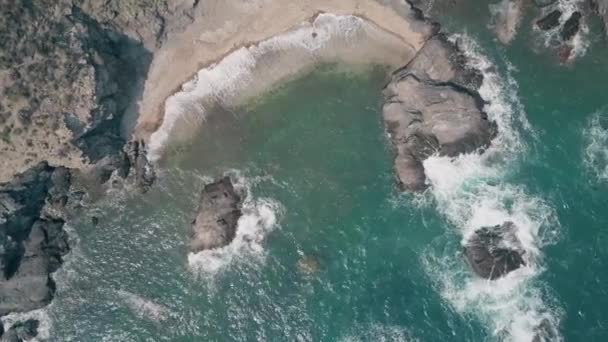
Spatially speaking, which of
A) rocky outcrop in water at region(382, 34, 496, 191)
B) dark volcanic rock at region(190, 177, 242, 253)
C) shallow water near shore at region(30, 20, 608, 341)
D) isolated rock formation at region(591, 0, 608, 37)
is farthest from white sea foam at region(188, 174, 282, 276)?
isolated rock formation at region(591, 0, 608, 37)

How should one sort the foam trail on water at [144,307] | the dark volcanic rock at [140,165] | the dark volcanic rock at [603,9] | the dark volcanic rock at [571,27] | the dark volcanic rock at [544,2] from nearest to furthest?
the foam trail on water at [144,307] < the dark volcanic rock at [140,165] < the dark volcanic rock at [603,9] < the dark volcanic rock at [571,27] < the dark volcanic rock at [544,2]

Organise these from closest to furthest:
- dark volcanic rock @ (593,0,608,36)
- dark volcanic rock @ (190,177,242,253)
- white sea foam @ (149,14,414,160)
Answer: dark volcanic rock @ (190,177,242,253)
dark volcanic rock @ (593,0,608,36)
white sea foam @ (149,14,414,160)

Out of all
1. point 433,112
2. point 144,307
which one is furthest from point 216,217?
point 433,112

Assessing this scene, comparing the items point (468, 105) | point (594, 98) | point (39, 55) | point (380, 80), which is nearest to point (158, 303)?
point (39, 55)

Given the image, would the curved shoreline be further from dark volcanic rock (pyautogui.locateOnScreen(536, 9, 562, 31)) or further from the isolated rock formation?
the isolated rock formation

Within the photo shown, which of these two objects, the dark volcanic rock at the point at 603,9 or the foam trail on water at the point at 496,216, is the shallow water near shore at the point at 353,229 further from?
the dark volcanic rock at the point at 603,9

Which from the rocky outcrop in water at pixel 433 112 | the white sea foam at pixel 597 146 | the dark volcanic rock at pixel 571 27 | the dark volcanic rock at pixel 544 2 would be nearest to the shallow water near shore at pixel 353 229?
the white sea foam at pixel 597 146
